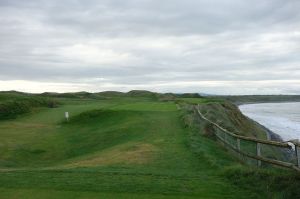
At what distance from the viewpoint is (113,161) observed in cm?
1549

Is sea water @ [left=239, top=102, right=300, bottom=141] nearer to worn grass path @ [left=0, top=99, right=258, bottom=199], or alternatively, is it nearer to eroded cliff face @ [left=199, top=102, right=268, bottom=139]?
eroded cliff face @ [left=199, top=102, right=268, bottom=139]

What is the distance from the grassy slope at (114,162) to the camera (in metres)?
9.86

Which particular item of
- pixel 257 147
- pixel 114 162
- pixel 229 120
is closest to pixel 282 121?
pixel 229 120

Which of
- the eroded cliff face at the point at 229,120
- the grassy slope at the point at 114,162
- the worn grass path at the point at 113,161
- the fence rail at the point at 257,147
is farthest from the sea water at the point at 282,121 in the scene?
the fence rail at the point at 257,147

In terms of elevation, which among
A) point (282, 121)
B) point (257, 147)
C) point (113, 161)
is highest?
point (257, 147)

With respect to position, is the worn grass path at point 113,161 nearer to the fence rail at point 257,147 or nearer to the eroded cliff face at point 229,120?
the fence rail at point 257,147

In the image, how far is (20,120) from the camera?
37.0m

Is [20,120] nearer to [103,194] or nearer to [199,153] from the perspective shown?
[199,153]

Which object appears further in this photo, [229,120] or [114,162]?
[229,120]

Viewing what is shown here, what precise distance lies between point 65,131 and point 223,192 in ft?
68.5

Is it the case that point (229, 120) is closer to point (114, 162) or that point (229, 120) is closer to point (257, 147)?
point (114, 162)

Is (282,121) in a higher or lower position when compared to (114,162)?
lower

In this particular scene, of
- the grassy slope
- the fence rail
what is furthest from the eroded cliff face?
the fence rail

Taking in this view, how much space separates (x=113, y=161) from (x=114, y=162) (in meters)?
0.28
